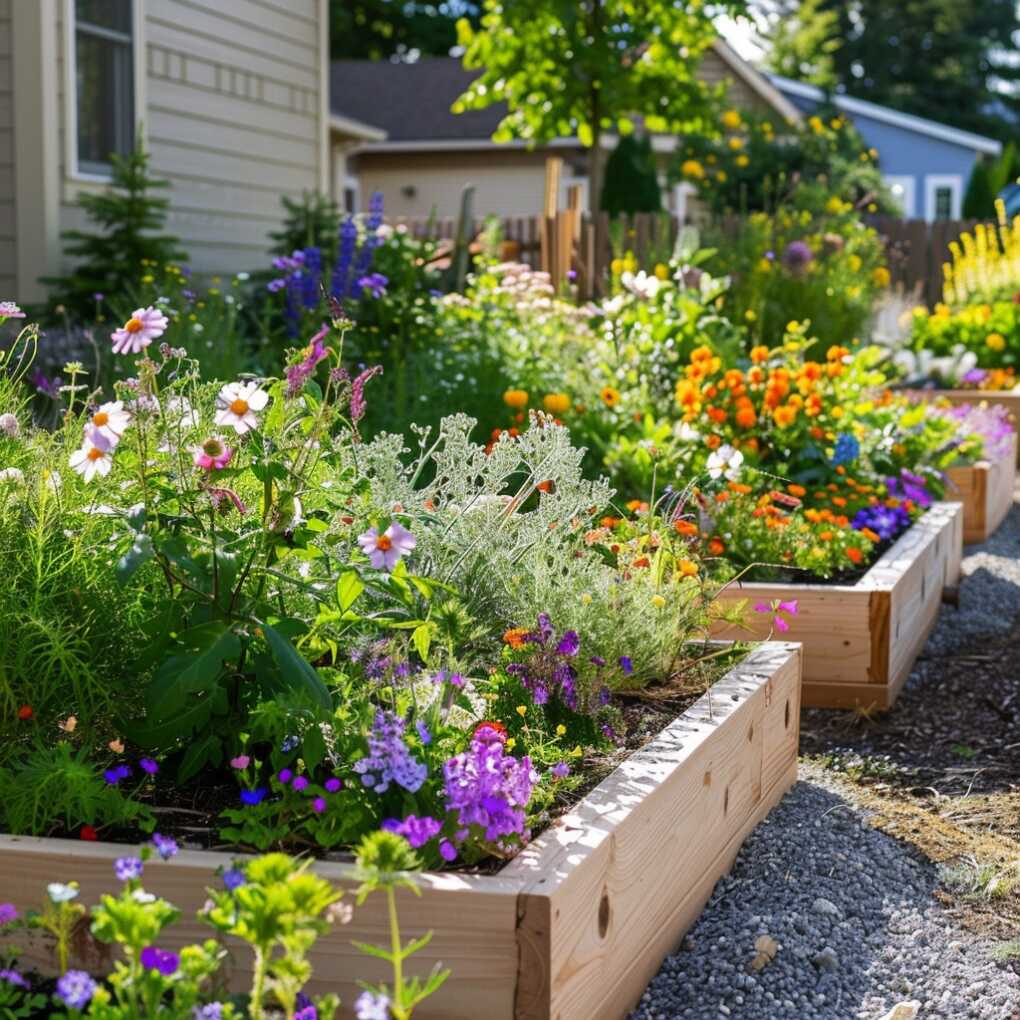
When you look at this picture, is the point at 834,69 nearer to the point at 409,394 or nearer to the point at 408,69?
the point at 408,69

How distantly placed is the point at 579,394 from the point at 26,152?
355 centimetres

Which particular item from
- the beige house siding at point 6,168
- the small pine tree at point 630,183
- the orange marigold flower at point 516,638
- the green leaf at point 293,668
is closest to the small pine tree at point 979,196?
the small pine tree at point 630,183

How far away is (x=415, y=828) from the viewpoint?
2.03 m

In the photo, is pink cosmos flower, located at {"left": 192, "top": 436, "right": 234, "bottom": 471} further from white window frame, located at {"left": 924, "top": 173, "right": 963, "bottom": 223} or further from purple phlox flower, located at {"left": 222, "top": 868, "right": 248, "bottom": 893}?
white window frame, located at {"left": 924, "top": 173, "right": 963, "bottom": 223}

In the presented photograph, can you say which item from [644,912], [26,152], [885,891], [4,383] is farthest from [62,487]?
[26,152]

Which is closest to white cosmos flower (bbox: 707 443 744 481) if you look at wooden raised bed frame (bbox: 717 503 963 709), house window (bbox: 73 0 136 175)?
wooden raised bed frame (bbox: 717 503 963 709)

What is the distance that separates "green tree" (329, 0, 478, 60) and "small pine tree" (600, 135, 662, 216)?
668 inches

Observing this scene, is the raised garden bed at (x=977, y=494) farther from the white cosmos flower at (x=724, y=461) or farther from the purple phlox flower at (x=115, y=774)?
the purple phlox flower at (x=115, y=774)

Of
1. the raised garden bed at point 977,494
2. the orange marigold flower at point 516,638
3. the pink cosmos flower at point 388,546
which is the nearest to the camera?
the pink cosmos flower at point 388,546

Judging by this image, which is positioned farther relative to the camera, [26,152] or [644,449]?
[26,152]

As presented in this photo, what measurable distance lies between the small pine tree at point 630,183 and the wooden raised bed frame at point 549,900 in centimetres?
1541

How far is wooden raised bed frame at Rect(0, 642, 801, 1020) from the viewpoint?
2039 mm

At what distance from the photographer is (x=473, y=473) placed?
3.02m

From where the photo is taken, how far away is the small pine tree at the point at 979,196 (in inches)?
956
